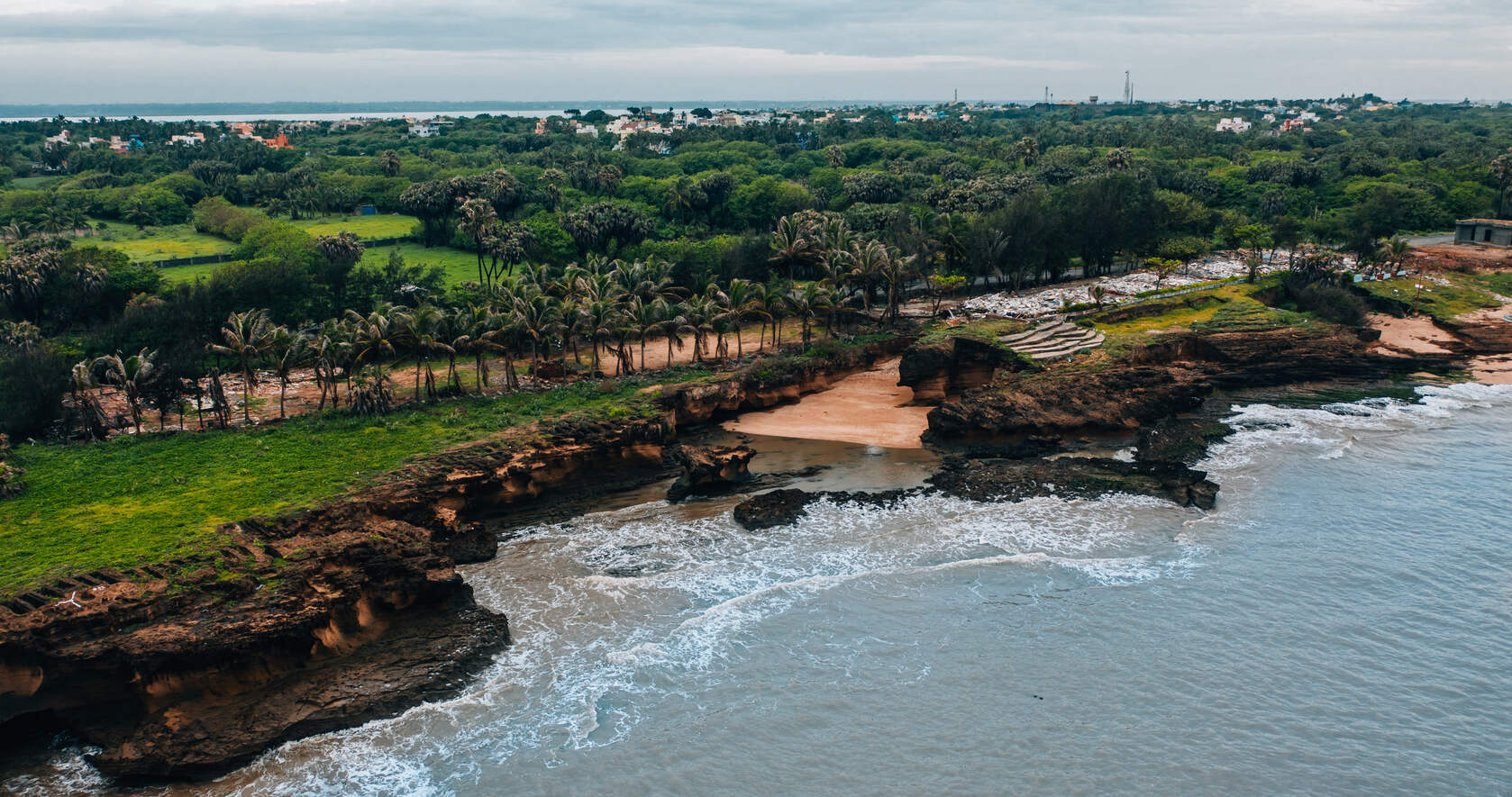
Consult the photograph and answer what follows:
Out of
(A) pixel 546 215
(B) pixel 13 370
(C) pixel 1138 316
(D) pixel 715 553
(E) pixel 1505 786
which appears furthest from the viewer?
(A) pixel 546 215

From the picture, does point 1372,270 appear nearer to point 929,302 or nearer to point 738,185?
point 929,302

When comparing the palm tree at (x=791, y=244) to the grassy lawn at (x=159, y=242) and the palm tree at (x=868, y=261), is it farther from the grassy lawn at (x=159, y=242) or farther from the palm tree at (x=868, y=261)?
the grassy lawn at (x=159, y=242)

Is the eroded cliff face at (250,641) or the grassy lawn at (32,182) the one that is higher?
the grassy lawn at (32,182)

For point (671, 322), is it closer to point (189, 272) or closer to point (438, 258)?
point (438, 258)

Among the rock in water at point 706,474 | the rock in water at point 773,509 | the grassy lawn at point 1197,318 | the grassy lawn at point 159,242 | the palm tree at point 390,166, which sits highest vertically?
the palm tree at point 390,166

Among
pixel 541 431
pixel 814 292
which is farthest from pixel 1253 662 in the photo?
pixel 814 292

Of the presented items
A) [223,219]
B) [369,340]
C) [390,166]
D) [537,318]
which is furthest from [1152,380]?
[390,166]

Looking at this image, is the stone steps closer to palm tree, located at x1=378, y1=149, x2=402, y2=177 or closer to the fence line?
the fence line

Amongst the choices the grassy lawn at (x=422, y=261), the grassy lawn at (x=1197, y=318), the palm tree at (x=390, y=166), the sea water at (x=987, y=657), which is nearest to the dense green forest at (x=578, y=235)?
the palm tree at (x=390, y=166)
